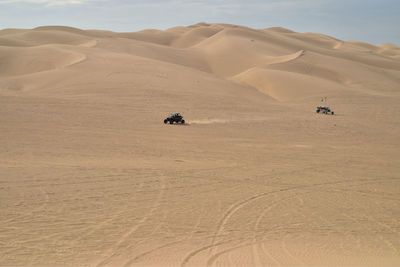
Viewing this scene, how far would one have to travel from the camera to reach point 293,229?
966 cm

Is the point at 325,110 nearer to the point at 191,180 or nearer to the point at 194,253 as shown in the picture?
the point at 191,180

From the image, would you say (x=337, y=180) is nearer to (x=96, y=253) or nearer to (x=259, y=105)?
(x=96, y=253)

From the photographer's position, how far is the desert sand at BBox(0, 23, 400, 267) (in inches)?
322

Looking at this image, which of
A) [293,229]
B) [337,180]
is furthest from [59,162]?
[337,180]

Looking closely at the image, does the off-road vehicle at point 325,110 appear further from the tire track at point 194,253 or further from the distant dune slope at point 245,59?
the tire track at point 194,253

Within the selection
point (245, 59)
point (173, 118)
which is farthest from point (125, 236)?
point (245, 59)

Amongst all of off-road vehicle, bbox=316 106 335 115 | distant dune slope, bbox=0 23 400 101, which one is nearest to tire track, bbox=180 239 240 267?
off-road vehicle, bbox=316 106 335 115

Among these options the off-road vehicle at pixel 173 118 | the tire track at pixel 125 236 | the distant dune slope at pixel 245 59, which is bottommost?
the tire track at pixel 125 236

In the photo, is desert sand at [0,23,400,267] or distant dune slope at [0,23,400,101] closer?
desert sand at [0,23,400,267]

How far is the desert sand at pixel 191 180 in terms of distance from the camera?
26.9 feet

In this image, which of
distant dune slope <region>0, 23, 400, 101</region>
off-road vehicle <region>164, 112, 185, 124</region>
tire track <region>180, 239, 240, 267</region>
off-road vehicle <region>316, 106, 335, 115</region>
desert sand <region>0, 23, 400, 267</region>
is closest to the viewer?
tire track <region>180, 239, 240, 267</region>

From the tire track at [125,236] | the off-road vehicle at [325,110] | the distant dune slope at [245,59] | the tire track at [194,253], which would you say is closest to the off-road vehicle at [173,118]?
the off-road vehicle at [325,110]

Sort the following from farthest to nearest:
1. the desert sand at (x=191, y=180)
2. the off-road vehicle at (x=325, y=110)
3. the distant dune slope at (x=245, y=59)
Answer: the distant dune slope at (x=245, y=59) < the off-road vehicle at (x=325, y=110) < the desert sand at (x=191, y=180)

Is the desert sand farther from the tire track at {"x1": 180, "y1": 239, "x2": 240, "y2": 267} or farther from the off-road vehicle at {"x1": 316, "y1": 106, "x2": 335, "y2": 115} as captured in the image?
the off-road vehicle at {"x1": 316, "y1": 106, "x2": 335, "y2": 115}
